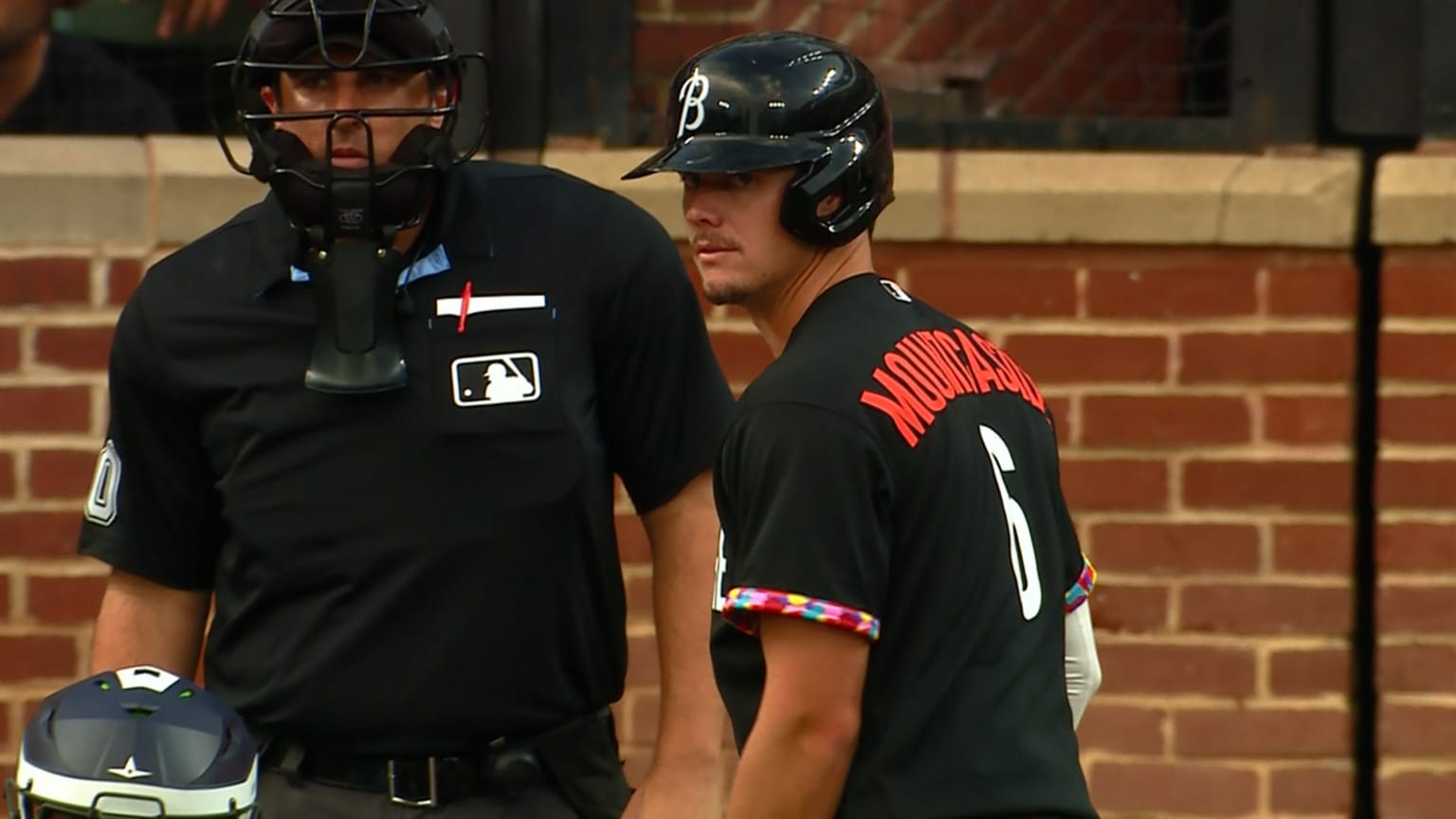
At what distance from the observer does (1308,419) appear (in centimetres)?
517

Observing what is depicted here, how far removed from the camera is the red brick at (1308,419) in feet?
16.9

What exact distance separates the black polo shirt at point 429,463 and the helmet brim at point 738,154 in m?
0.47

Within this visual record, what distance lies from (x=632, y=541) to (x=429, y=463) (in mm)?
1790

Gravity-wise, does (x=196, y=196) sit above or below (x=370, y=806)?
above

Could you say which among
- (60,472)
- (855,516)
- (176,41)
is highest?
(176,41)

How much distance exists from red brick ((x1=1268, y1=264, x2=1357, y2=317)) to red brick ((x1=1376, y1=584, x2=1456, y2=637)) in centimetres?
60

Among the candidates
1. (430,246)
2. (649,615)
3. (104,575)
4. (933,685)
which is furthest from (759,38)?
(104,575)

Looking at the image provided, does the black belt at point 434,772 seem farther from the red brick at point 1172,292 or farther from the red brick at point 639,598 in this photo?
the red brick at point 1172,292

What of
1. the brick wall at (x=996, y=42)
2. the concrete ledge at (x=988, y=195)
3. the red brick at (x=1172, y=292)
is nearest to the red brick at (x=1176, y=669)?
the red brick at (x=1172, y=292)

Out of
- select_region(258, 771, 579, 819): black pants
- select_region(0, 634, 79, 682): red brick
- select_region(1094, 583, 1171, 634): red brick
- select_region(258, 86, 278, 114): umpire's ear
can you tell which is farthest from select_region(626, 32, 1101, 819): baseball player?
select_region(0, 634, 79, 682): red brick

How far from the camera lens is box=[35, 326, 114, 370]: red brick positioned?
5195mm

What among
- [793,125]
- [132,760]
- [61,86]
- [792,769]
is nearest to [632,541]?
[61,86]

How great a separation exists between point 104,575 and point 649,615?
119cm

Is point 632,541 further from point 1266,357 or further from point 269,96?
point 269,96
